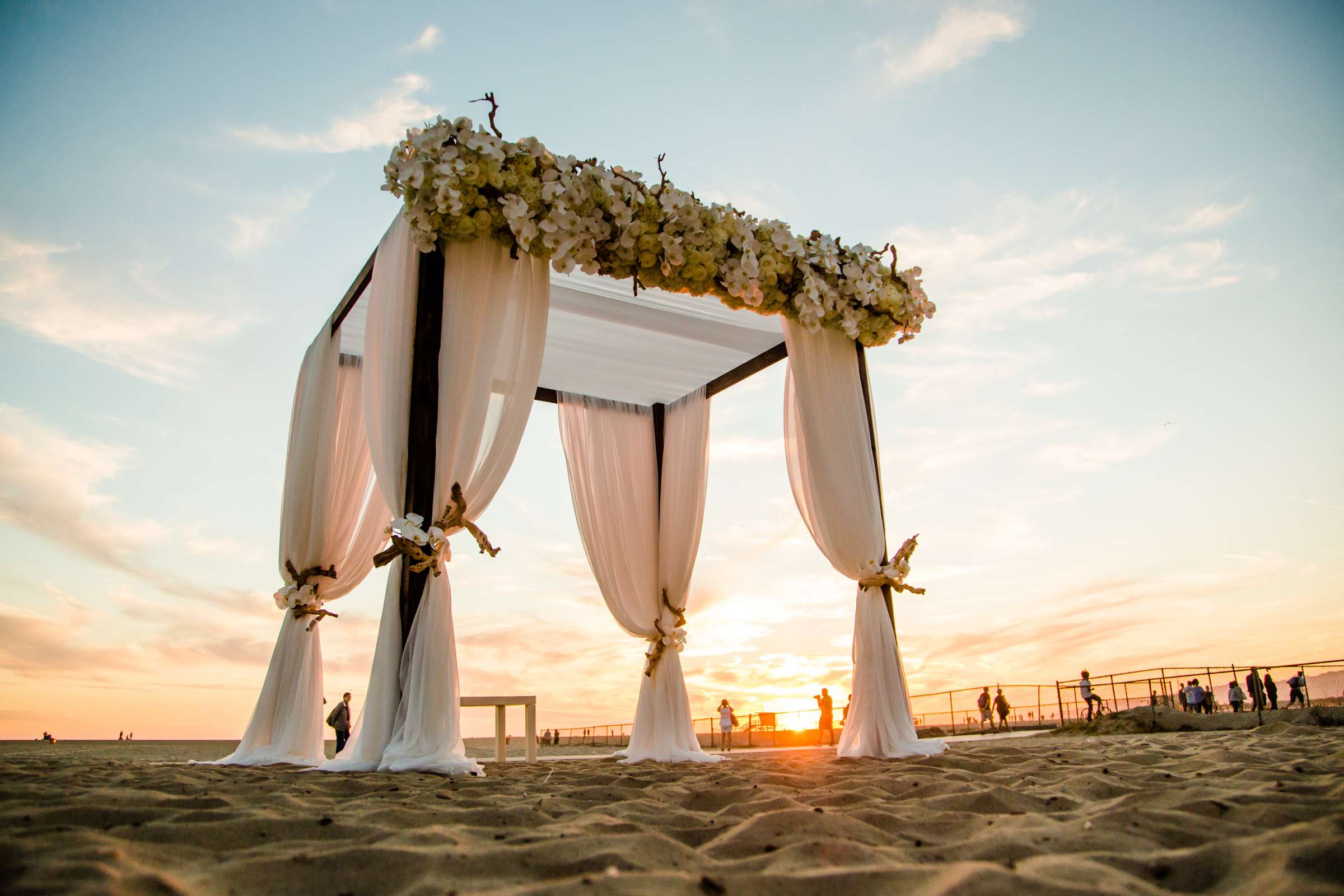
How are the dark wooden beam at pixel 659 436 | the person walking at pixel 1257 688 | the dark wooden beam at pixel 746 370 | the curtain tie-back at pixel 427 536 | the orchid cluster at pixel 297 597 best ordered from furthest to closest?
the person walking at pixel 1257 688 < the dark wooden beam at pixel 659 436 < the dark wooden beam at pixel 746 370 < the orchid cluster at pixel 297 597 < the curtain tie-back at pixel 427 536

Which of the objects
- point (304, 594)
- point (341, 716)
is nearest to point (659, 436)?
point (304, 594)

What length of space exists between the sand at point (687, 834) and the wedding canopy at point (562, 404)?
1.39 m

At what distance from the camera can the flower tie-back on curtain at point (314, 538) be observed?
191 inches

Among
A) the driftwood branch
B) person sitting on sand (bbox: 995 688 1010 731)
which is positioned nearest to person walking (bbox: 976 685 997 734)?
person sitting on sand (bbox: 995 688 1010 731)

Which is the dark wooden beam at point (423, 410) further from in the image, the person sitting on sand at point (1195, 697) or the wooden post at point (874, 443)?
the person sitting on sand at point (1195, 697)

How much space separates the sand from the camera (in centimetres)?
145

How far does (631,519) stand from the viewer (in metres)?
6.57

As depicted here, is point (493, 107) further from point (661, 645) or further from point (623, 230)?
point (661, 645)

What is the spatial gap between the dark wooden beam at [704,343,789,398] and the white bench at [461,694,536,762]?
315 cm

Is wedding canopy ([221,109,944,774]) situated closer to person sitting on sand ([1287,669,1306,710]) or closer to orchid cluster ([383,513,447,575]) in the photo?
orchid cluster ([383,513,447,575])

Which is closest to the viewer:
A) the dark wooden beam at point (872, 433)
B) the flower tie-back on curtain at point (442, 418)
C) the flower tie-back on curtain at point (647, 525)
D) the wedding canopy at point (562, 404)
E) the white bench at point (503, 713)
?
the flower tie-back on curtain at point (442, 418)

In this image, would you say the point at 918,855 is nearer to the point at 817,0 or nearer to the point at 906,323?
the point at 906,323

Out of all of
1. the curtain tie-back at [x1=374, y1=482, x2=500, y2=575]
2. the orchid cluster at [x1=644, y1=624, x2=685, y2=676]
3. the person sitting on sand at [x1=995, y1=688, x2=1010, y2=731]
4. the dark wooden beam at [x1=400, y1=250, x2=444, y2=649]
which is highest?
the dark wooden beam at [x1=400, y1=250, x2=444, y2=649]

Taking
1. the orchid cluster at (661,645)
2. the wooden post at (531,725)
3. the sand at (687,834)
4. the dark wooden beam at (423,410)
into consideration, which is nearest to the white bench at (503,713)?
the wooden post at (531,725)
